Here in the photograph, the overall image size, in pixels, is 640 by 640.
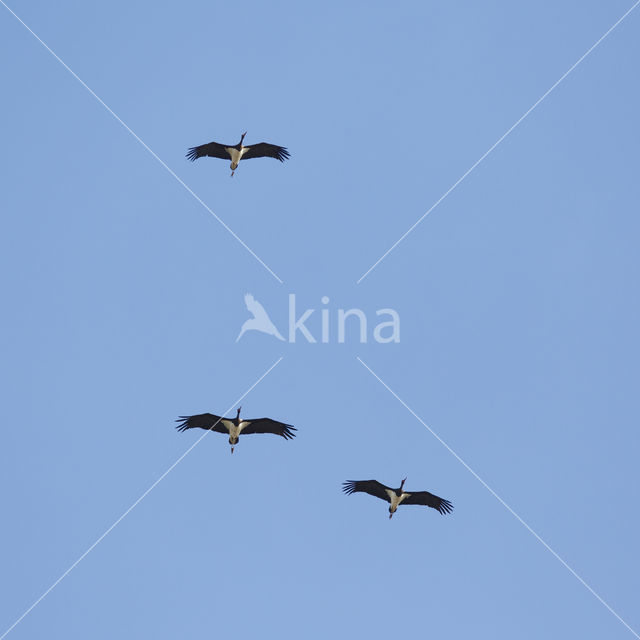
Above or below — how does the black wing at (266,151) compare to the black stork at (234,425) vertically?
above

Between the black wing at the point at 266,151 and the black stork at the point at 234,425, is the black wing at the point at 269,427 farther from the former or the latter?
the black wing at the point at 266,151

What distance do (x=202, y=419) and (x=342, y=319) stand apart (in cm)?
1200

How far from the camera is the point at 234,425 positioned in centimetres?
5878

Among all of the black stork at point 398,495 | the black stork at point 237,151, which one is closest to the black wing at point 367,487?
the black stork at point 398,495

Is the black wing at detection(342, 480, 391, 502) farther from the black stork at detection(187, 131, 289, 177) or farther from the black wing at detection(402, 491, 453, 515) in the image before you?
the black stork at detection(187, 131, 289, 177)

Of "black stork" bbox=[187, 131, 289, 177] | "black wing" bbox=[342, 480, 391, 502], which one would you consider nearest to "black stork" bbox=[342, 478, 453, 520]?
"black wing" bbox=[342, 480, 391, 502]

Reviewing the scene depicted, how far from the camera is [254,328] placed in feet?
224

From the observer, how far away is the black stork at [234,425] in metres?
58.2

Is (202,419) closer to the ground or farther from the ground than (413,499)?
closer to the ground

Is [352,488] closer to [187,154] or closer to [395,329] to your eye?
[395,329]

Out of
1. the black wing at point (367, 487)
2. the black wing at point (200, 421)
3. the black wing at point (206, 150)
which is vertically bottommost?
the black wing at point (200, 421)

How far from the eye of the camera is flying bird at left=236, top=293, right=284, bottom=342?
223ft

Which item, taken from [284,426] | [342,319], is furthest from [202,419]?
[342,319]

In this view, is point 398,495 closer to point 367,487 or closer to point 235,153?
point 367,487
